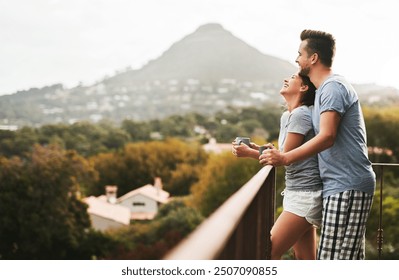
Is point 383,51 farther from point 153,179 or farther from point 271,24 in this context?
point 153,179

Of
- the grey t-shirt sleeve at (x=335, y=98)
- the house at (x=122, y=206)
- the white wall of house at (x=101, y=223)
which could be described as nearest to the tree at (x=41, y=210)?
the white wall of house at (x=101, y=223)

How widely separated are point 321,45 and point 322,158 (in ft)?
1.21

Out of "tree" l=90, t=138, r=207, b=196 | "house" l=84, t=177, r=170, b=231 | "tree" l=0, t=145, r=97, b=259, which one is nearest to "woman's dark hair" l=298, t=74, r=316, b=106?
"tree" l=0, t=145, r=97, b=259

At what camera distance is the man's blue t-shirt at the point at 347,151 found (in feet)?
5.82

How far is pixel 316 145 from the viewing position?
170 centimetres

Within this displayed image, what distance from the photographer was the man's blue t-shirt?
1772mm

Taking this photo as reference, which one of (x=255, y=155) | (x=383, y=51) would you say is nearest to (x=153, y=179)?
(x=383, y=51)

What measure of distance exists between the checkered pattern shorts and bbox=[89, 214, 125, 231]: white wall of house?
22.3 metres

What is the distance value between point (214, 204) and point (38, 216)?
24.5 ft

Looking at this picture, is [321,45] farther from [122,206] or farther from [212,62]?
[212,62]

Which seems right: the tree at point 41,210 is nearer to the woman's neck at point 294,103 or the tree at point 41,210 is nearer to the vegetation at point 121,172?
the vegetation at point 121,172

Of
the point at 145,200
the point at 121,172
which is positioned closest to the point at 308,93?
the point at 145,200

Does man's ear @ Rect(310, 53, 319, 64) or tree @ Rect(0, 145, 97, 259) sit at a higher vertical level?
man's ear @ Rect(310, 53, 319, 64)

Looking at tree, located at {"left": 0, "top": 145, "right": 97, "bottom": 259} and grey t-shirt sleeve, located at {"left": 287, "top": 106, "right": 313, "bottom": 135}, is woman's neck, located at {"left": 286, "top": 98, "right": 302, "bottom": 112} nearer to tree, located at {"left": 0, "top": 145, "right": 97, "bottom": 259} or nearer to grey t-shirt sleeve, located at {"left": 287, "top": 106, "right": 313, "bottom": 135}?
grey t-shirt sleeve, located at {"left": 287, "top": 106, "right": 313, "bottom": 135}
